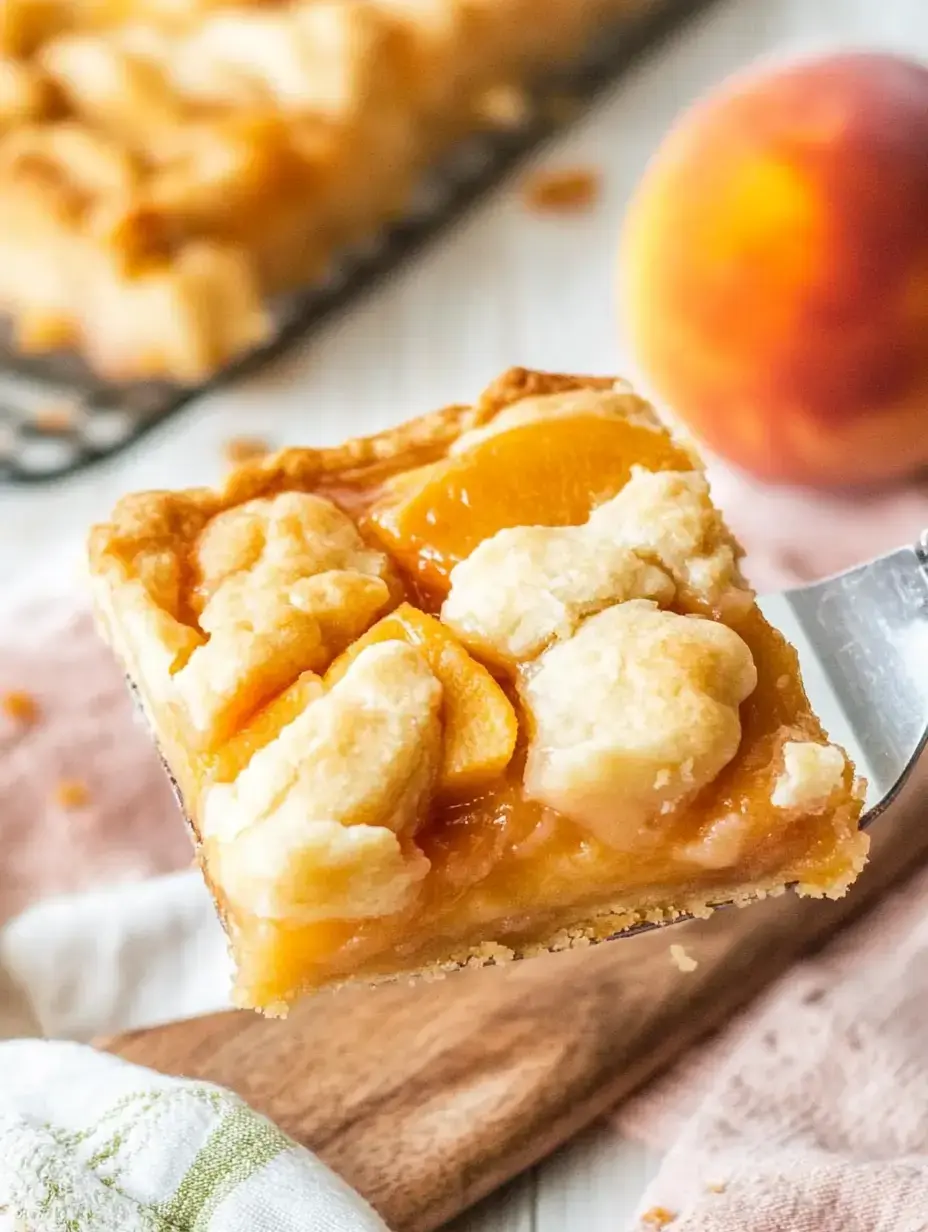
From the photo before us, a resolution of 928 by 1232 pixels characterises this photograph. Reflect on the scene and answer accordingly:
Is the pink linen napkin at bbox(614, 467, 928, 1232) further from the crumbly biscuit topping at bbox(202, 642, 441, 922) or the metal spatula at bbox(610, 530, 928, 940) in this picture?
the crumbly biscuit topping at bbox(202, 642, 441, 922)

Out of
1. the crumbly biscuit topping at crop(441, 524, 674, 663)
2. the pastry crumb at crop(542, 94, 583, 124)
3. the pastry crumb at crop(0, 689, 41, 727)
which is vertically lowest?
the crumbly biscuit topping at crop(441, 524, 674, 663)

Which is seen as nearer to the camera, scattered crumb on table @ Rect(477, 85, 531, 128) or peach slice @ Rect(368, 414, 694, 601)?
peach slice @ Rect(368, 414, 694, 601)

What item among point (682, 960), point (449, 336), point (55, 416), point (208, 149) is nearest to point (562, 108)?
point (449, 336)

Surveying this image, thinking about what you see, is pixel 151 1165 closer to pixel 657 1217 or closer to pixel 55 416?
pixel 657 1217

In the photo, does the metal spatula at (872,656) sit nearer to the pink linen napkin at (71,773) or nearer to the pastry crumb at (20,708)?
the pink linen napkin at (71,773)

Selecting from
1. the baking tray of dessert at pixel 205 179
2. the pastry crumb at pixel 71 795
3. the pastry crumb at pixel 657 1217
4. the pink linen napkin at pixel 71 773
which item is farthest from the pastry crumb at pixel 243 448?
the pastry crumb at pixel 657 1217

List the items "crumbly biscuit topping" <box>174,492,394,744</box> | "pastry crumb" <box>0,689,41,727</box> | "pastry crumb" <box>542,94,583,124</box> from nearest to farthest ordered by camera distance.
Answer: "crumbly biscuit topping" <box>174,492,394,744</box> → "pastry crumb" <box>0,689,41,727</box> → "pastry crumb" <box>542,94,583,124</box>

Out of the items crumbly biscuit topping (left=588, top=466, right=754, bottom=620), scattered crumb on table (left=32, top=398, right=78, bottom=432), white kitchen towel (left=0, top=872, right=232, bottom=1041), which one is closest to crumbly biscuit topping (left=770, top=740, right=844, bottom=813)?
crumbly biscuit topping (left=588, top=466, right=754, bottom=620)

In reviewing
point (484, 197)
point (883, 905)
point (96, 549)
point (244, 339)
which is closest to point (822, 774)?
point (883, 905)
